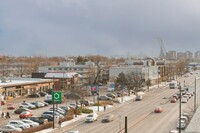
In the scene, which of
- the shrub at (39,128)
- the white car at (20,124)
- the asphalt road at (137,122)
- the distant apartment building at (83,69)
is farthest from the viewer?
the distant apartment building at (83,69)

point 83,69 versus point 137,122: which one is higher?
point 83,69

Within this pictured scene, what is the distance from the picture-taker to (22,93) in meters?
53.8

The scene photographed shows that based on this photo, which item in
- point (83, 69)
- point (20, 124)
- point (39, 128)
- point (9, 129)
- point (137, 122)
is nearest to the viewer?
point (9, 129)

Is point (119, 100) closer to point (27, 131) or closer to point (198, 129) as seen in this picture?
point (27, 131)

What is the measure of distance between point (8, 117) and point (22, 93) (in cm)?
1881

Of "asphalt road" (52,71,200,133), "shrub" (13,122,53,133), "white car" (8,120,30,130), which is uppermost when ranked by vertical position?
"white car" (8,120,30,130)

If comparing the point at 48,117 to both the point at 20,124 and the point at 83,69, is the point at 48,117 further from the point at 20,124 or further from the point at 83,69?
the point at 83,69

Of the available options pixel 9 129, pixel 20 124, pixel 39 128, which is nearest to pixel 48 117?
pixel 20 124

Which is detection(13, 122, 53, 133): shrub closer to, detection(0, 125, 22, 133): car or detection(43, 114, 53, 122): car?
detection(0, 125, 22, 133): car

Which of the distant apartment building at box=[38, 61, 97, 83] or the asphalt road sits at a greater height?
the distant apartment building at box=[38, 61, 97, 83]

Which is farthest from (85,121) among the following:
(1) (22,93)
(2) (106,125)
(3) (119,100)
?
(1) (22,93)

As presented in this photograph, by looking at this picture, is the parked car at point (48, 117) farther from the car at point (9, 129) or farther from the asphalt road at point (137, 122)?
the car at point (9, 129)

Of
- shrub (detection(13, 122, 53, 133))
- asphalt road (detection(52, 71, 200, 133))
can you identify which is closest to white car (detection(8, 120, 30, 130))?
shrub (detection(13, 122, 53, 133))

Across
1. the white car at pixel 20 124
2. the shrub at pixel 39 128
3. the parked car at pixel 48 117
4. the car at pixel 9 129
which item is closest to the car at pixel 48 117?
the parked car at pixel 48 117
